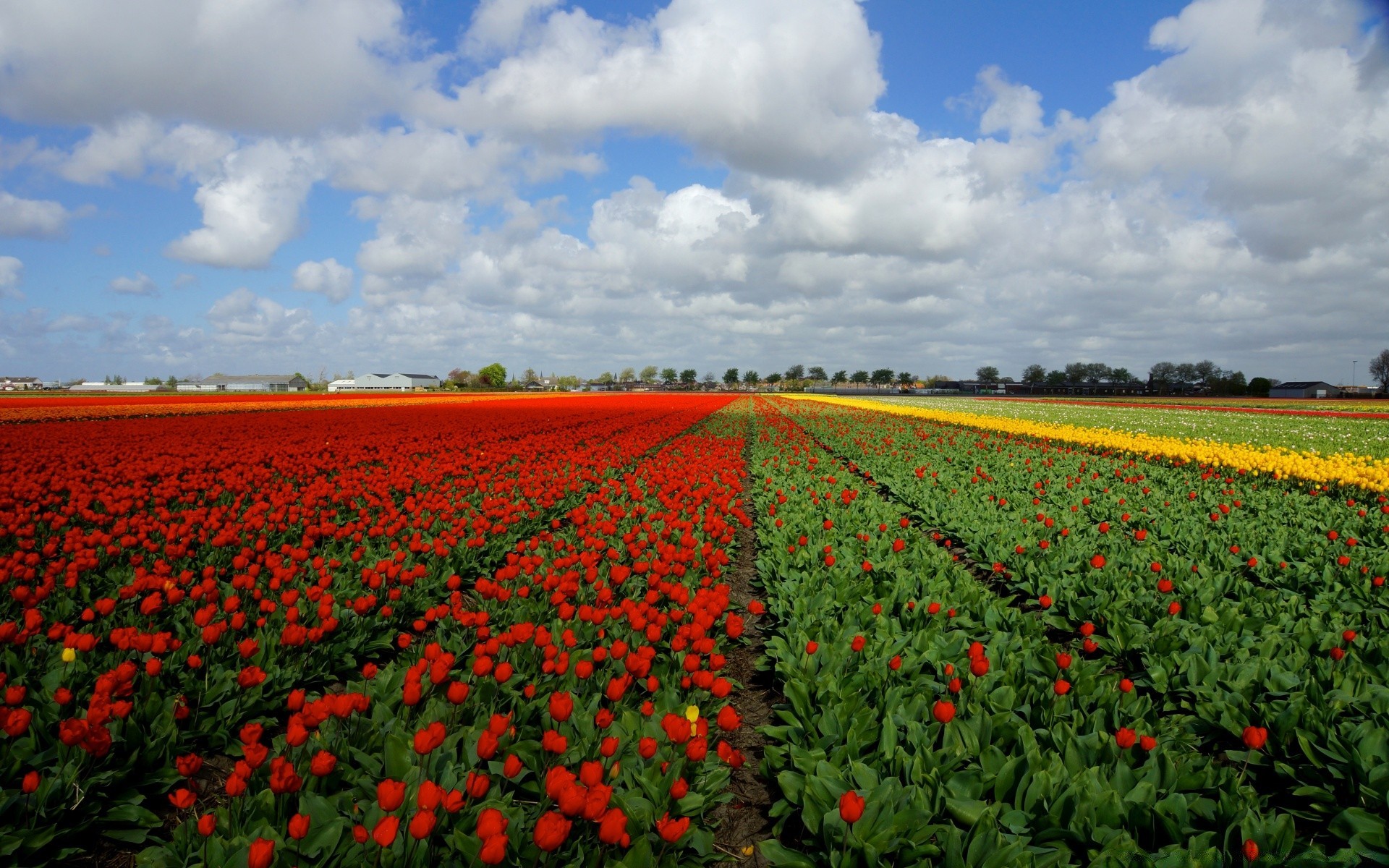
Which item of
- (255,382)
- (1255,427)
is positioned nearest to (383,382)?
(255,382)

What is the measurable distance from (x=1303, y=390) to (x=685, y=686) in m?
159

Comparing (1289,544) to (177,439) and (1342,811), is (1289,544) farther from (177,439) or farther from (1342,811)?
(177,439)

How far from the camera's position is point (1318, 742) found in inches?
144

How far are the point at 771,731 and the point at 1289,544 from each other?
7.13 meters

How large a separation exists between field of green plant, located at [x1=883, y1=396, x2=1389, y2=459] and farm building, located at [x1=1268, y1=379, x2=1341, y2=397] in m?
99.5

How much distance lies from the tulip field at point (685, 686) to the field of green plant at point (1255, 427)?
44.1 ft

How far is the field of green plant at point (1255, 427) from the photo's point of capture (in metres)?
19.6

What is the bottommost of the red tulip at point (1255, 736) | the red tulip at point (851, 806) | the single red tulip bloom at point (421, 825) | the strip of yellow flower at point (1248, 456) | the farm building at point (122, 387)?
the red tulip at point (851, 806)

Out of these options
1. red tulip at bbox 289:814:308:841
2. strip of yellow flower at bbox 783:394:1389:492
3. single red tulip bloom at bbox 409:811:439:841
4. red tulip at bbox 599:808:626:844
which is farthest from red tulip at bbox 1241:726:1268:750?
strip of yellow flower at bbox 783:394:1389:492

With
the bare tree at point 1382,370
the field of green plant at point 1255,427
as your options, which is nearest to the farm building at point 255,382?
the field of green plant at point 1255,427

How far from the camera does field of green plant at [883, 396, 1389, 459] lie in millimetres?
19625

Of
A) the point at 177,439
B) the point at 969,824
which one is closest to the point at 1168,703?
the point at 969,824

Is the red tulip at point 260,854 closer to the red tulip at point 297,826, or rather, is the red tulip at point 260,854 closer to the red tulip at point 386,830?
the red tulip at point 297,826

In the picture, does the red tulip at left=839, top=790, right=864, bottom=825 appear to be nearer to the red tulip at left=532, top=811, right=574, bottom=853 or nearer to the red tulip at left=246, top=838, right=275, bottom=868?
the red tulip at left=532, top=811, right=574, bottom=853
